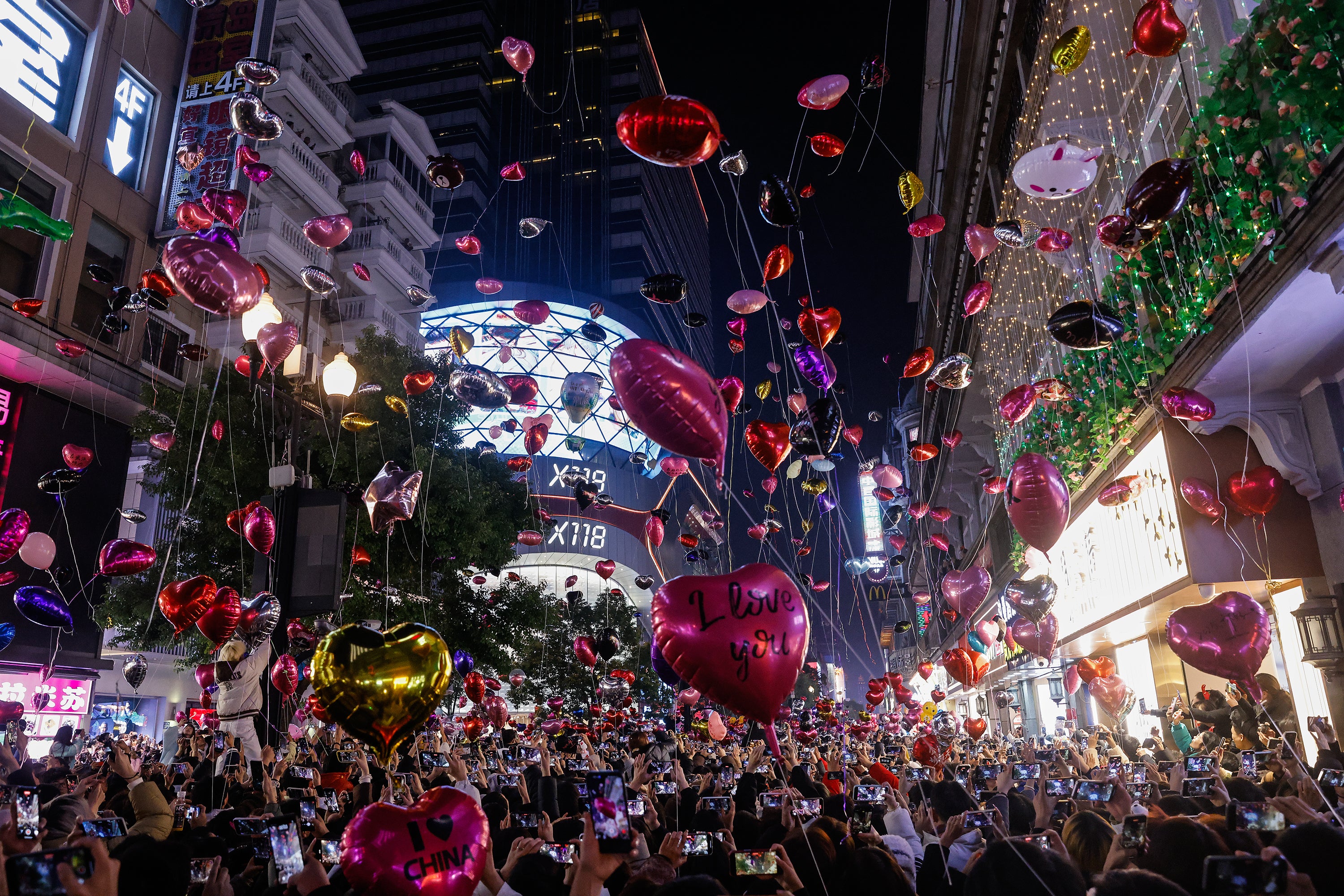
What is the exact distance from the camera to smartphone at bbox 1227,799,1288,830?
146 inches

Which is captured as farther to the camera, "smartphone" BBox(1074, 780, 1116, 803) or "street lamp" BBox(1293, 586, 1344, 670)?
"street lamp" BBox(1293, 586, 1344, 670)

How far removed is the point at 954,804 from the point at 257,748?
8.61m

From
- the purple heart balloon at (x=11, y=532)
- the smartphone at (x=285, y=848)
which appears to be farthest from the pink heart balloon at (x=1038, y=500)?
the purple heart balloon at (x=11, y=532)

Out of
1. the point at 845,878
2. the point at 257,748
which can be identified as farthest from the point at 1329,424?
the point at 257,748

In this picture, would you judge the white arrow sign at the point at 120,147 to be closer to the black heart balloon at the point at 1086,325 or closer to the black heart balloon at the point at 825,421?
the black heart balloon at the point at 825,421

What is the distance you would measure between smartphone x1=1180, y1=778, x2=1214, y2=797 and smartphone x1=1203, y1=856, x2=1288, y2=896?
3.04m

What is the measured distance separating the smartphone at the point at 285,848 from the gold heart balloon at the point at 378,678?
1.02m

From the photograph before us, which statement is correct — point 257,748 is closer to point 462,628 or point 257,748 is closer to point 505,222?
point 462,628

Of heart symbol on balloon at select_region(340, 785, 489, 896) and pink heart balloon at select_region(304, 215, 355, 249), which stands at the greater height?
pink heart balloon at select_region(304, 215, 355, 249)

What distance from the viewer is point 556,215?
86.4 m

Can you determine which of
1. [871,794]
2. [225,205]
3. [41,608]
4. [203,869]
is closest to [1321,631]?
[871,794]

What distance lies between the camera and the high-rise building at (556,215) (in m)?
62.9

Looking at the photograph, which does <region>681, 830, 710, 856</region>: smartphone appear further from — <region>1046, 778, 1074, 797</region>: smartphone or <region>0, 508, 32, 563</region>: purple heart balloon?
<region>0, 508, 32, 563</region>: purple heart balloon

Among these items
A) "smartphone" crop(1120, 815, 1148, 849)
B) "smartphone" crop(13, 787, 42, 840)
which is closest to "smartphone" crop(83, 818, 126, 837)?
"smartphone" crop(13, 787, 42, 840)
